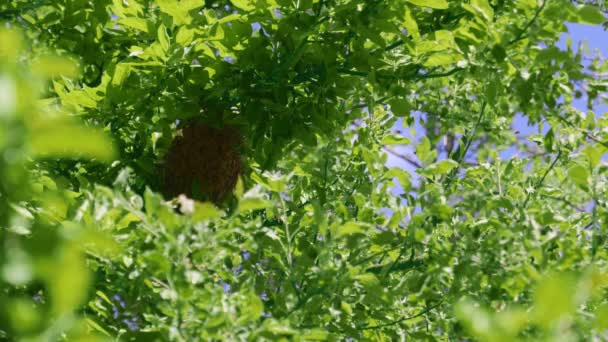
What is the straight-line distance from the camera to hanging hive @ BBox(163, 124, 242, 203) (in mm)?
2133

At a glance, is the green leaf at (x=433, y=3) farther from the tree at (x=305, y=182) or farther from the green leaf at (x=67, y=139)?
the green leaf at (x=67, y=139)

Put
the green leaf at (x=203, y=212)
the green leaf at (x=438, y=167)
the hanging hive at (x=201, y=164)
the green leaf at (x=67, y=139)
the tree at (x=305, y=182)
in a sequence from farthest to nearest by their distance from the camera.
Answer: the hanging hive at (x=201, y=164), the green leaf at (x=438, y=167), the tree at (x=305, y=182), the green leaf at (x=203, y=212), the green leaf at (x=67, y=139)

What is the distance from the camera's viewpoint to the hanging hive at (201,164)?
84.0 inches

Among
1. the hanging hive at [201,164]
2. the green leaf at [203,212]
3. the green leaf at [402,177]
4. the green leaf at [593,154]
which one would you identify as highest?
the green leaf at [593,154]

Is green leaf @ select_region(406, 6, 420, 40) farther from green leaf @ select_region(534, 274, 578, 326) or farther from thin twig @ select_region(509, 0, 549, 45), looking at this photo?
green leaf @ select_region(534, 274, 578, 326)

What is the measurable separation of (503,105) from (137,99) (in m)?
1.15

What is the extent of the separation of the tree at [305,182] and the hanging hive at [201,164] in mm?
31

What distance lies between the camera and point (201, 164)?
215 cm

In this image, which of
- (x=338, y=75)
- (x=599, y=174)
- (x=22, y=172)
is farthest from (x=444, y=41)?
(x=22, y=172)

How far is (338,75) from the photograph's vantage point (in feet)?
7.11

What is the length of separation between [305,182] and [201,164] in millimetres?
467

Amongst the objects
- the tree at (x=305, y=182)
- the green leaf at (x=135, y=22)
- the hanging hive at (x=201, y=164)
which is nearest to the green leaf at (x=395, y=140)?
the tree at (x=305, y=182)

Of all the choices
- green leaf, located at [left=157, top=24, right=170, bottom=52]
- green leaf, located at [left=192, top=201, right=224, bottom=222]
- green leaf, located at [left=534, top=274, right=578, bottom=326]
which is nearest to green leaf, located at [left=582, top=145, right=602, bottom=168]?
green leaf, located at [left=192, top=201, right=224, bottom=222]

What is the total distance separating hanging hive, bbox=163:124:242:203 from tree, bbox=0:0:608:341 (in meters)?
0.03
